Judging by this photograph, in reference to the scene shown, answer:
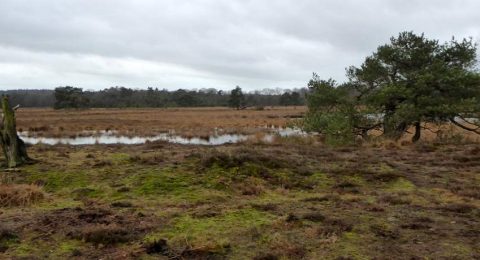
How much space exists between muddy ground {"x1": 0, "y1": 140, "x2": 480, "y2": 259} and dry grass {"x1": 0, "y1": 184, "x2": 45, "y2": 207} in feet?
0.48

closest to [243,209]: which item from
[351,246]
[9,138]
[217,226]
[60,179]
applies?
[217,226]

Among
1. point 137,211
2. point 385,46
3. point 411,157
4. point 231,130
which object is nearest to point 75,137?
point 231,130

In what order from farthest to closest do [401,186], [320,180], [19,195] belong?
[320,180]
[401,186]
[19,195]

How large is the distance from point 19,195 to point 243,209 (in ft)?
12.9

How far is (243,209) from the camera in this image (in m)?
7.32

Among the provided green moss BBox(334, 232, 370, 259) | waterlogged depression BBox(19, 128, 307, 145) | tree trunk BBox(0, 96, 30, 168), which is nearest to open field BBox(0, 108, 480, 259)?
green moss BBox(334, 232, 370, 259)

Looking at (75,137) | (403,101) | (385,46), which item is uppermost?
(385,46)

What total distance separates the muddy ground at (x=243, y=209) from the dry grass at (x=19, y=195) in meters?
0.15

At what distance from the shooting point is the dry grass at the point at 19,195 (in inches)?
310

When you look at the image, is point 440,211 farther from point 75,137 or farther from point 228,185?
point 75,137

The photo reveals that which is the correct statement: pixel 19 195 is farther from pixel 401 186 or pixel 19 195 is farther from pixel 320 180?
pixel 401 186

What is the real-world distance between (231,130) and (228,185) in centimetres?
3133

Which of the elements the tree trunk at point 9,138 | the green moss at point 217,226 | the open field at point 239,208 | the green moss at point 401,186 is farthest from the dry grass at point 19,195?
the green moss at point 401,186

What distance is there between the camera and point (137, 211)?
7.28m
